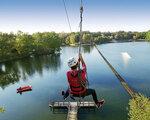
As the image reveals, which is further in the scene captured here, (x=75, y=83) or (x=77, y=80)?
(x=75, y=83)

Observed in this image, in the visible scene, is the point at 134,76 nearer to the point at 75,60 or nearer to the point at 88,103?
the point at 88,103

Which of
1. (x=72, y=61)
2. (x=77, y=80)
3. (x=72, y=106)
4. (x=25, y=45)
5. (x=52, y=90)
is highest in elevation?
(x=72, y=61)

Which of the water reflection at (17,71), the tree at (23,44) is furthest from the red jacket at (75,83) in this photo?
the tree at (23,44)

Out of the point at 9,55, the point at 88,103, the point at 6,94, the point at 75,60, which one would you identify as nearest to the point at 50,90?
the point at 6,94

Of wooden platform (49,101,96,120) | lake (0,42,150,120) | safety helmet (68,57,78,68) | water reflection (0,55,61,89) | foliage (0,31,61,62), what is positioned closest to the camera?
safety helmet (68,57,78,68)

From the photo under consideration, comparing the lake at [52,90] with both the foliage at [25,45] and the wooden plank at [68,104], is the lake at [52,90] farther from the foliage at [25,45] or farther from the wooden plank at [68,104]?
the foliage at [25,45]

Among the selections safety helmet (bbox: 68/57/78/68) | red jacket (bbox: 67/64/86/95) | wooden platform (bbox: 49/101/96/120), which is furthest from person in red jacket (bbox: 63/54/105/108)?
wooden platform (bbox: 49/101/96/120)

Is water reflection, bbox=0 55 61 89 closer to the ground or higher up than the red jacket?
closer to the ground

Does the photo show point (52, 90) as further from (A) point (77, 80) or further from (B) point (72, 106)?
(A) point (77, 80)

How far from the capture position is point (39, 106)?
168ft

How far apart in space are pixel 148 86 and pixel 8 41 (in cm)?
8654

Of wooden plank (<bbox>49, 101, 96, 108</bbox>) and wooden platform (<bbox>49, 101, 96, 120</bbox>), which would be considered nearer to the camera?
wooden platform (<bbox>49, 101, 96, 120</bbox>)

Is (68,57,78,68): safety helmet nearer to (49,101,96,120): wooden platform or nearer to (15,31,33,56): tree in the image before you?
(49,101,96,120): wooden platform

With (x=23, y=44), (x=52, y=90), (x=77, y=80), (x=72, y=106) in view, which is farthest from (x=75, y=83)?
(x=23, y=44)
